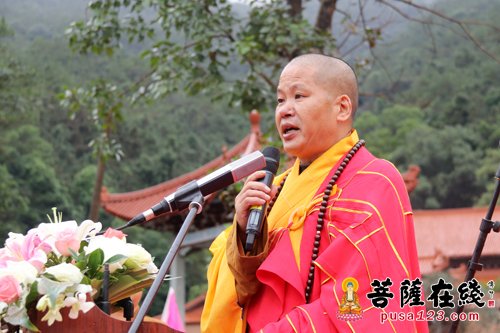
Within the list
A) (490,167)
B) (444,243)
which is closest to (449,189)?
(490,167)

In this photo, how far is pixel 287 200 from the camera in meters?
2.43

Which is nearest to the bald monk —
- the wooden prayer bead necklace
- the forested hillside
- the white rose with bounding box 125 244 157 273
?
the wooden prayer bead necklace

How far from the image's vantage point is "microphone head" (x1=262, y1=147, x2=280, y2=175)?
2270 millimetres

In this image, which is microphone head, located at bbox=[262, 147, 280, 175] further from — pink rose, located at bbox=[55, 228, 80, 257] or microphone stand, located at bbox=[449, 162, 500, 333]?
microphone stand, located at bbox=[449, 162, 500, 333]

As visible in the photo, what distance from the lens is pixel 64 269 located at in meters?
1.85

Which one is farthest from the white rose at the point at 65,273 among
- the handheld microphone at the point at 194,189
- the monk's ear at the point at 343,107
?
the monk's ear at the point at 343,107

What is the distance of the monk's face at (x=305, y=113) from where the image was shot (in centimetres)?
237

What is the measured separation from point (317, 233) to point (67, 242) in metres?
0.67

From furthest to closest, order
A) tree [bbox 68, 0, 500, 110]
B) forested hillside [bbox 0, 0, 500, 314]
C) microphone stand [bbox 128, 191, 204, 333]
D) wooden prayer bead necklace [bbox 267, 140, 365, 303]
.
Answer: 1. forested hillside [bbox 0, 0, 500, 314]
2. tree [bbox 68, 0, 500, 110]
3. wooden prayer bead necklace [bbox 267, 140, 365, 303]
4. microphone stand [bbox 128, 191, 204, 333]

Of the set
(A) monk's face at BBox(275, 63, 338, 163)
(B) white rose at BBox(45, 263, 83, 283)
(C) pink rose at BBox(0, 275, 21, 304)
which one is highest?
(A) monk's face at BBox(275, 63, 338, 163)

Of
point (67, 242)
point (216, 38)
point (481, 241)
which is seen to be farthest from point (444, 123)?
point (67, 242)

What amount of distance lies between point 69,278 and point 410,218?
97 cm

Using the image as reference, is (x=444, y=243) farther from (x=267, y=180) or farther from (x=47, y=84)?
(x=47, y=84)

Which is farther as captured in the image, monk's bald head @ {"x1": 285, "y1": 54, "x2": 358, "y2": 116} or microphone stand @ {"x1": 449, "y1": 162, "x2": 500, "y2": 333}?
microphone stand @ {"x1": 449, "y1": 162, "x2": 500, "y2": 333}
